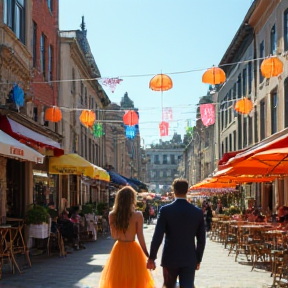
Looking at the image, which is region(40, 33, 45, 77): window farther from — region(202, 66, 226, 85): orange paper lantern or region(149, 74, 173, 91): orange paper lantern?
region(202, 66, 226, 85): orange paper lantern

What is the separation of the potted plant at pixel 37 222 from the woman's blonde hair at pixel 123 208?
7.94 m

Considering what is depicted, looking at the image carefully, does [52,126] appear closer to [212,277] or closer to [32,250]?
[32,250]

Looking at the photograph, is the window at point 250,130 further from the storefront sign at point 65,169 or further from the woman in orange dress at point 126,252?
the woman in orange dress at point 126,252

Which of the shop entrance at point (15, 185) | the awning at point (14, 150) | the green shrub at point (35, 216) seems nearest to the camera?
the awning at point (14, 150)

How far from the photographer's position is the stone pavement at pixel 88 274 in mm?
11273

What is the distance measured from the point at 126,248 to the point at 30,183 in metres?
11.9

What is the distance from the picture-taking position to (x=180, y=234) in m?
6.98

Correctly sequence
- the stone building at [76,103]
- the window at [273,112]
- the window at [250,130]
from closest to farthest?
the window at [273,112]
the stone building at [76,103]
the window at [250,130]

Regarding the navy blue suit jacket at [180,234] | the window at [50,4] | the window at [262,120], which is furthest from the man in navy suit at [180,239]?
the window at [262,120]

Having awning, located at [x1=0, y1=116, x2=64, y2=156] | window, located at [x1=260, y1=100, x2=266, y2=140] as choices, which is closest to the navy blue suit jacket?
awning, located at [x1=0, y1=116, x2=64, y2=156]

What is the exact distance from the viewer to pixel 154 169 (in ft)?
529

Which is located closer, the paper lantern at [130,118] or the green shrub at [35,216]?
the green shrub at [35,216]

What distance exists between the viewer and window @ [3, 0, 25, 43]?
58.0ft

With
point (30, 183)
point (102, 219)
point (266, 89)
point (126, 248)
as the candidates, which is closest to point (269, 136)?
point (266, 89)
